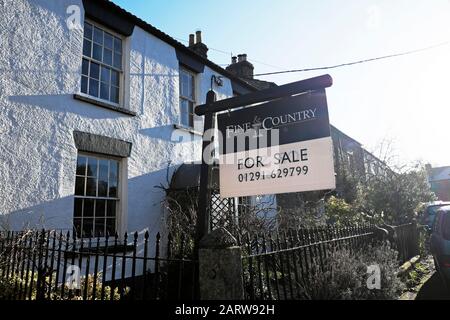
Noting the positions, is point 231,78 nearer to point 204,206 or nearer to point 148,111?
point 148,111

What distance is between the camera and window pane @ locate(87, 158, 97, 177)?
23.8ft

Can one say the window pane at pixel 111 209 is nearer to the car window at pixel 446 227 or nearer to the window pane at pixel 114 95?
the window pane at pixel 114 95

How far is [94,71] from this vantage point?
770 cm

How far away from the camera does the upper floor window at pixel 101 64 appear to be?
298 inches

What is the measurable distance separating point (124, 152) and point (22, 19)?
126 inches

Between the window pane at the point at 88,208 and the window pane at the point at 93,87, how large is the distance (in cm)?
238

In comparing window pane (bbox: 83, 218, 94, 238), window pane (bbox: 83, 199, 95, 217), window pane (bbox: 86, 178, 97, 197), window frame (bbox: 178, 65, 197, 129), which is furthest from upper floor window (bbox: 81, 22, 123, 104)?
window pane (bbox: 83, 218, 94, 238)

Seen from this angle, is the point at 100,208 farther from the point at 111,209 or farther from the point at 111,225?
the point at 111,225

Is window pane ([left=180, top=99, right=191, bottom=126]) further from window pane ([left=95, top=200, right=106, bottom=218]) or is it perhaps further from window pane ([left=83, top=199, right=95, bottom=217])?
window pane ([left=83, top=199, right=95, bottom=217])

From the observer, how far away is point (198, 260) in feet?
10.6

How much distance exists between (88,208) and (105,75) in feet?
10.2

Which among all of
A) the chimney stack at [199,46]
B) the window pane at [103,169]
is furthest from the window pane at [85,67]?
the chimney stack at [199,46]

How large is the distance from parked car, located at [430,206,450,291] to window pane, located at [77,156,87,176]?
7121mm
